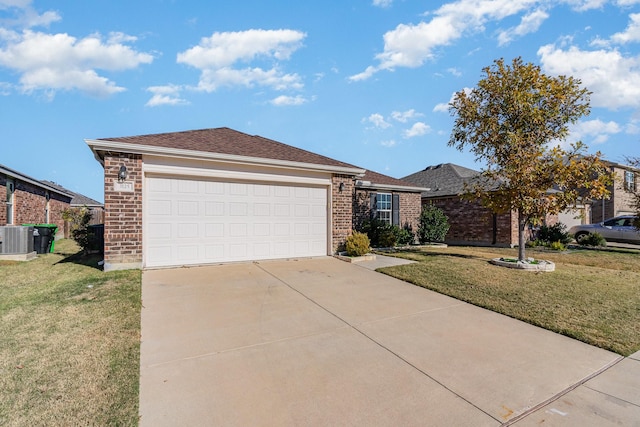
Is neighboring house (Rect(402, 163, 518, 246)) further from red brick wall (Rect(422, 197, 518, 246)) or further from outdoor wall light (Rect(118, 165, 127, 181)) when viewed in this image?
outdoor wall light (Rect(118, 165, 127, 181))

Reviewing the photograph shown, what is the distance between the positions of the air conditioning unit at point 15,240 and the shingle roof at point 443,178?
57.3 ft

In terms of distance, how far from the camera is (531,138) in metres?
8.27

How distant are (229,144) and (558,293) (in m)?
8.71

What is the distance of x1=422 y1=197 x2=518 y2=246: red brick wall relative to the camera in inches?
555

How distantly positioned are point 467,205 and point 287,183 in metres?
10.7

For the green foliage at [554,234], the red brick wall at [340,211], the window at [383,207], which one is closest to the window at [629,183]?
the green foliage at [554,234]

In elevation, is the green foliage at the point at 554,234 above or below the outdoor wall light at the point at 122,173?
below

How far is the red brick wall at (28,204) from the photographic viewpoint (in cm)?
1119

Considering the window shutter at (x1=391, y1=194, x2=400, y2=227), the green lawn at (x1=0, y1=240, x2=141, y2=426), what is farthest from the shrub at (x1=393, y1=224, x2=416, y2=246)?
the green lawn at (x1=0, y1=240, x2=141, y2=426)

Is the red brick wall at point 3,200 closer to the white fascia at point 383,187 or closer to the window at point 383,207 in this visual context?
the white fascia at point 383,187

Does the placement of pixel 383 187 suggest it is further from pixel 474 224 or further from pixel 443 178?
pixel 443 178

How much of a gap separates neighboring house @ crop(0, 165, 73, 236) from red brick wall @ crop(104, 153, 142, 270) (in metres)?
7.14

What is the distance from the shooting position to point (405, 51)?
1076 cm

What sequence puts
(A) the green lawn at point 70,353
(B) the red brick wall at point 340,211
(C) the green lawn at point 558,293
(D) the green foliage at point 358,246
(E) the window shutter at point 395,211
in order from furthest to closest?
1. (E) the window shutter at point 395,211
2. (B) the red brick wall at point 340,211
3. (D) the green foliage at point 358,246
4. (C) the green lawn at point 558,293
5. (A) the green lawn at point 70,353
